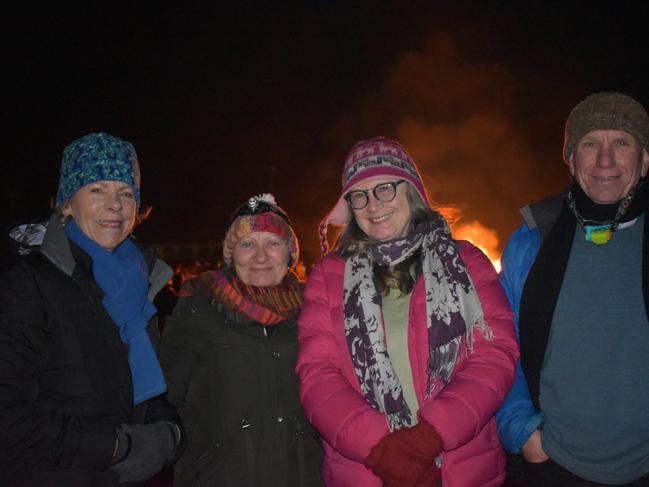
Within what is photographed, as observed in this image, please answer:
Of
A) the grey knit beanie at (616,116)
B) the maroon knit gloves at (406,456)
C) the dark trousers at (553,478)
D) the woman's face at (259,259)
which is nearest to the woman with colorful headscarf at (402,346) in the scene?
the maroon knit gloves at (406,456)

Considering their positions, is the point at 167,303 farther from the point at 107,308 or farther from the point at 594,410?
the point at 594,410

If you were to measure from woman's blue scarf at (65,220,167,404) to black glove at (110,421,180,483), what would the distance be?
0.19 metres

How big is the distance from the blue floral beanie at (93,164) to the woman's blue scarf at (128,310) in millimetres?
242

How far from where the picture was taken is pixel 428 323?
2.35 m

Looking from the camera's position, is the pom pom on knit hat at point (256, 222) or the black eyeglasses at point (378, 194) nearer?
the black eyeglasses at point (378, 194)

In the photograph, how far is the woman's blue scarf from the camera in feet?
8.16

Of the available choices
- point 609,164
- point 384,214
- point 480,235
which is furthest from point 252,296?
point 480,235

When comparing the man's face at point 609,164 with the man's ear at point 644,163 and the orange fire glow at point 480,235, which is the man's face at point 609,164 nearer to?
the man's ear at point 644,163

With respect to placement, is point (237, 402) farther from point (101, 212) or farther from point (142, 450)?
point (101, 212)

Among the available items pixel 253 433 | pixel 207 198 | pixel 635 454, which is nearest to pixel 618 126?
pixel 635 454

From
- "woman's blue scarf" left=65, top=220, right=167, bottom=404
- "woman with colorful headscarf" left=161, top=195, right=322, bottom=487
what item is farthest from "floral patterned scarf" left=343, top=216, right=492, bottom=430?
"woman's blue scarf" left=65, top=220, right=167, bottom=404

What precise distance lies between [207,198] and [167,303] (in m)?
33.8

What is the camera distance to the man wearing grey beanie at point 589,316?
2.32 metres

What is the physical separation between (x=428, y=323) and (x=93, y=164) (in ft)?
6.47
